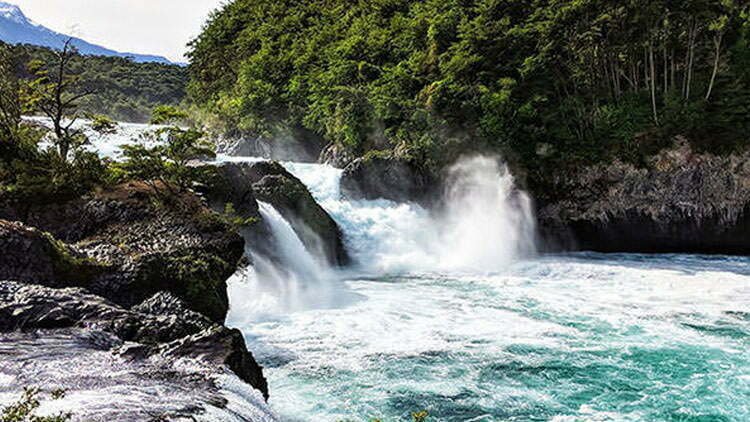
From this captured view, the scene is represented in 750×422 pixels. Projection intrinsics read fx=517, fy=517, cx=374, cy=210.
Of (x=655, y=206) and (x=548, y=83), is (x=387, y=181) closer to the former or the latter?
(x=548, y=83)

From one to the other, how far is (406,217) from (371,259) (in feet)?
10.8

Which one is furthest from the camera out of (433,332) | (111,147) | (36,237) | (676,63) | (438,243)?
(111,147)

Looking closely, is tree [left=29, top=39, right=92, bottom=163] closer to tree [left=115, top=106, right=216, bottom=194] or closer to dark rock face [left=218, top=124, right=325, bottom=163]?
tree [left=115, top=106, right=216, bottom=194]

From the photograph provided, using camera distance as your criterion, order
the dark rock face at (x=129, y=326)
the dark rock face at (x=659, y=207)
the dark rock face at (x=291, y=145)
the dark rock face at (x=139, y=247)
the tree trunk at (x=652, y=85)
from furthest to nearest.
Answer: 1. the dark rock face at (x=291, y=145)
2. the tree trunk at (x=652, y=85)
3. the dark rock face at (x=659, y=207)
4. the dark rock face at (x=139, y=247)
5. the dark rock face at (x=129, y=326)

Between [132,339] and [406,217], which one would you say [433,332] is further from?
[406,217]

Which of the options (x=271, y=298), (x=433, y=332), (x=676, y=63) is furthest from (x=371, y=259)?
(x=676, y=63)

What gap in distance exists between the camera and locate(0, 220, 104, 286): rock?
8.66 m

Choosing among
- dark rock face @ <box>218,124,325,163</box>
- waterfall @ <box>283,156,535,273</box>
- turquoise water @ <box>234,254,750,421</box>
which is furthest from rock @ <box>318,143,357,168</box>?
turquoise water @ <box>234,254,750,421</box>

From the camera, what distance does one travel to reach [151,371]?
629cm

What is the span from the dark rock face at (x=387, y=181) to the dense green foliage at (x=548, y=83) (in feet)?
2.83

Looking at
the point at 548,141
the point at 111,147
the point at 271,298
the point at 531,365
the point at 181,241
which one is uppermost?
the point at 111,147

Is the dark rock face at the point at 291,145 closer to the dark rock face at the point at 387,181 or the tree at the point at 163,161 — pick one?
the dark rock face at the point at 387,181

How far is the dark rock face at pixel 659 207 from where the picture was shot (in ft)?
71.2

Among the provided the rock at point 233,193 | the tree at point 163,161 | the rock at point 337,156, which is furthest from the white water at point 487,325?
the rock at point 337,156
